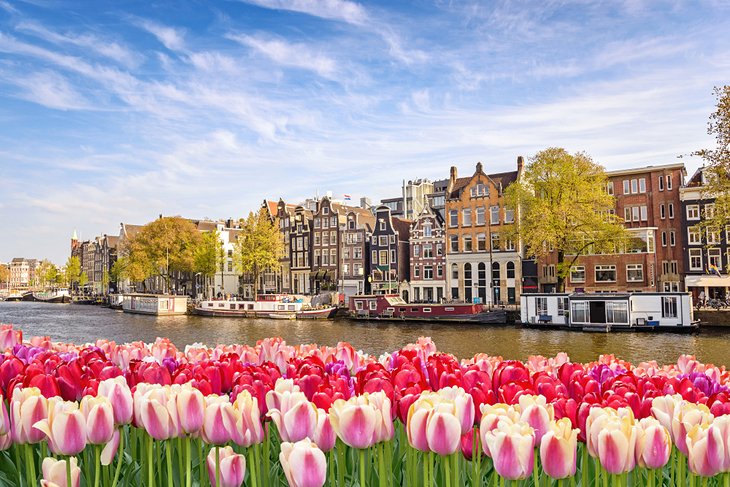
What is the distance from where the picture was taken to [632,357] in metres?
23.7

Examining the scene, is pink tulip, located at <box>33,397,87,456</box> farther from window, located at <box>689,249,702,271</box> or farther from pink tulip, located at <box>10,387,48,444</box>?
window, located at <box>689,249,702,271</box>

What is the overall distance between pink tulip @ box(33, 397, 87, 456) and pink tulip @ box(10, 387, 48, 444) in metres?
0.18

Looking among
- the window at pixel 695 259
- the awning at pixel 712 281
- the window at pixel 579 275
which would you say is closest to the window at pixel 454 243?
the window at pixel 579 275

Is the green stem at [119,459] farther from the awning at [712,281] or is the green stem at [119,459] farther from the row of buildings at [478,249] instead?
the awning at [712,281]

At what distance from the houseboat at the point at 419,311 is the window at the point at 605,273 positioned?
7694 mm

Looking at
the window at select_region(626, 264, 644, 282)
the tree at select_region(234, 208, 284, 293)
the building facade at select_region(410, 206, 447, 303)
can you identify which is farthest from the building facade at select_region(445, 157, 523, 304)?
the tree at select_region(234, 208, 284, 293)

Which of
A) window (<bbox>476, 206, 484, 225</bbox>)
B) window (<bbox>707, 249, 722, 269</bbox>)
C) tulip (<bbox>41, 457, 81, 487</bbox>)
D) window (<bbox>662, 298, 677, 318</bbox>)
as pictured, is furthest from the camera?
window (<bbox>476, 206, 484, 225</bbox>)

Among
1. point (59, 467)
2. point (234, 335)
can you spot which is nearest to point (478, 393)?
point (59, 467)

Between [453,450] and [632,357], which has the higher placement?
[453,450]

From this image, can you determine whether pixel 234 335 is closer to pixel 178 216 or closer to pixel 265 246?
pixel 265 246

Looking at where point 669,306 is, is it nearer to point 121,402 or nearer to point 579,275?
point 579,275

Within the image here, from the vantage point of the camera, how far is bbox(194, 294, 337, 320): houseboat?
46.1 metres

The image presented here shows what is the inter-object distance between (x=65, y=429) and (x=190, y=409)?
0.46m

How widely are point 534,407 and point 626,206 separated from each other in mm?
47448
